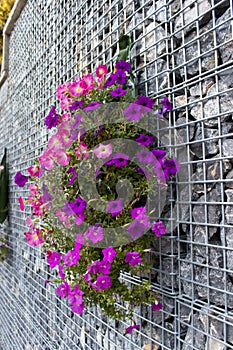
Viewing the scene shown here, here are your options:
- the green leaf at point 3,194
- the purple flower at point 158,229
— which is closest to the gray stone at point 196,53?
the purple flower at point 158,229

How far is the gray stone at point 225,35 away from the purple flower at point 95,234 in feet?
2.03

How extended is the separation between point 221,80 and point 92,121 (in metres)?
0.45

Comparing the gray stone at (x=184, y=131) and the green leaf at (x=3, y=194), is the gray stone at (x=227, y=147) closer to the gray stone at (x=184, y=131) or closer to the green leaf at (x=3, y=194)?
the gray stone at (x=184, y=131)

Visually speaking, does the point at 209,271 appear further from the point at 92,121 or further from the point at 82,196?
the point at 92,121

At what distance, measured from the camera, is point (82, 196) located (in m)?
1.22

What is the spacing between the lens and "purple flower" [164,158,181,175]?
1047 mm

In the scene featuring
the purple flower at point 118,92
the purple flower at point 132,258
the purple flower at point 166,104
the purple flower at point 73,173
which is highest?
the purple flower at point 118,92

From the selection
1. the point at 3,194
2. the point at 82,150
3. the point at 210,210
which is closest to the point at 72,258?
the point at 82,150

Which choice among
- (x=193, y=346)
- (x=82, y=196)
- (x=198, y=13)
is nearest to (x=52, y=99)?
(x=82, y=196)

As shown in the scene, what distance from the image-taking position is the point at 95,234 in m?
1.11

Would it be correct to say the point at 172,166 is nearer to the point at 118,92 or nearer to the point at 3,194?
the point at 118,92

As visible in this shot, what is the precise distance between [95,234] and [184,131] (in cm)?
43

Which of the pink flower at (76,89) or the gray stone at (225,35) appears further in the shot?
the pink flower at (76,89)

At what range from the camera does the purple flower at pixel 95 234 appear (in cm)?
110
